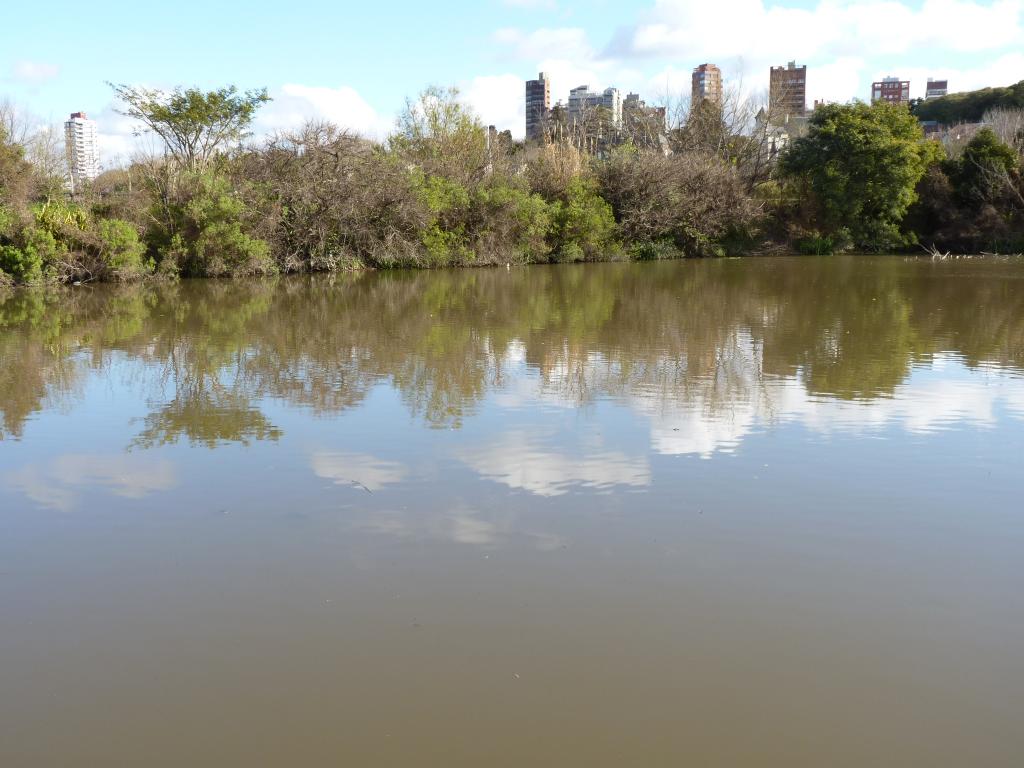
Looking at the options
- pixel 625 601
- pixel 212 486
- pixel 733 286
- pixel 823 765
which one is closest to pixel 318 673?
pixel 625 601

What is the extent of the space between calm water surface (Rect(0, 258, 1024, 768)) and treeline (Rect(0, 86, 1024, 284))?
1628cm

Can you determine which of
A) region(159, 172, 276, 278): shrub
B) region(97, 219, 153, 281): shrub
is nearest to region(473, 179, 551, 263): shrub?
region(159, 172, 276, 278): shrub

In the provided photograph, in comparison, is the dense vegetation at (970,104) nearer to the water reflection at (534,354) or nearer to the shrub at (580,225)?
the shrub at (580,225)

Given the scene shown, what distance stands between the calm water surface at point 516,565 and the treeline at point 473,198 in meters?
16.3

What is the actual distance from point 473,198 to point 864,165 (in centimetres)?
1683

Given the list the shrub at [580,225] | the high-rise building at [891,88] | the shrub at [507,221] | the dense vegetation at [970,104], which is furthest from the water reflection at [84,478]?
the high-rise building at [891,88]

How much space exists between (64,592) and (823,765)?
3769mm

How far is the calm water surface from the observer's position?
138 inches

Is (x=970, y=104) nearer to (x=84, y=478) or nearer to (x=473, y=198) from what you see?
(x=473, y=198)

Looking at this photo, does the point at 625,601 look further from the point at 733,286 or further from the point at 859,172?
the point at 859,172

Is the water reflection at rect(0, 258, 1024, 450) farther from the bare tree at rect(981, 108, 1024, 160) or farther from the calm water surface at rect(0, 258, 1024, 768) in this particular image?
the bare tree at rect(981, 108, 1024, 160)

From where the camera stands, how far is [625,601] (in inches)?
177

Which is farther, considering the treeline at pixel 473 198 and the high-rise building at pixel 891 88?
the high-rise building at pixel 891 88

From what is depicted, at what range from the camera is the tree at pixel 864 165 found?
36688 millimetres
